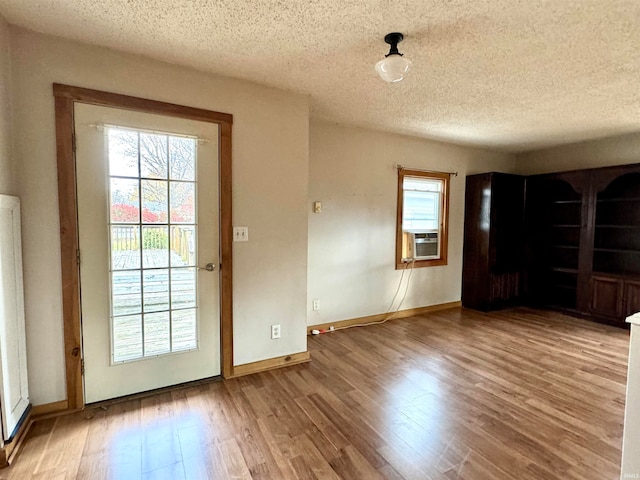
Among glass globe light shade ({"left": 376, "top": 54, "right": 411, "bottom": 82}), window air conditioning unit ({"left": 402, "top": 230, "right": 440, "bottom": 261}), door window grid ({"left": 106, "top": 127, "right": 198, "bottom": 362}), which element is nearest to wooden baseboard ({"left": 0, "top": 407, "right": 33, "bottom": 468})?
door window grid ({"left": 106, "top": 127, "right": 198, "bottom": 362})

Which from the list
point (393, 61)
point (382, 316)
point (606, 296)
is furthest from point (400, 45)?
point (606, 296)

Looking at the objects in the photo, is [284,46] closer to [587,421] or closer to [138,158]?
[138,158]

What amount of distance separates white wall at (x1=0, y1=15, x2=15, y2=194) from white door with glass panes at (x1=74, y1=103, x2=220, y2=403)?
319 mm

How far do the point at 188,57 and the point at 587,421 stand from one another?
11.7 ft

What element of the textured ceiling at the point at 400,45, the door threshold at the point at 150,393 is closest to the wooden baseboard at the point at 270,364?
the door threshold at the point at 150,393

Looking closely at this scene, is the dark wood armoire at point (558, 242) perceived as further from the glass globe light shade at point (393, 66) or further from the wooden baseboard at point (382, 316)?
the glass globe light shade at point (393, 66)

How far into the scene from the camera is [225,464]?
1.66 metres

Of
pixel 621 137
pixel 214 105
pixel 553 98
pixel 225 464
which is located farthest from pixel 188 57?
pixel 621 137

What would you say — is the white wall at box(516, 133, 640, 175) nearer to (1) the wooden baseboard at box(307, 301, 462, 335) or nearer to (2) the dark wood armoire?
(2) the dark wood armoire

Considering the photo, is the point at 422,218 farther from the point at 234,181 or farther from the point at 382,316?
the point at 234,181

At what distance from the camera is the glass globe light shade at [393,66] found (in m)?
1.87

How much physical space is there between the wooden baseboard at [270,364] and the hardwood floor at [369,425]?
74 millimetres

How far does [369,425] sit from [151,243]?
1920 mm

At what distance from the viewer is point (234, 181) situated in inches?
99.0
